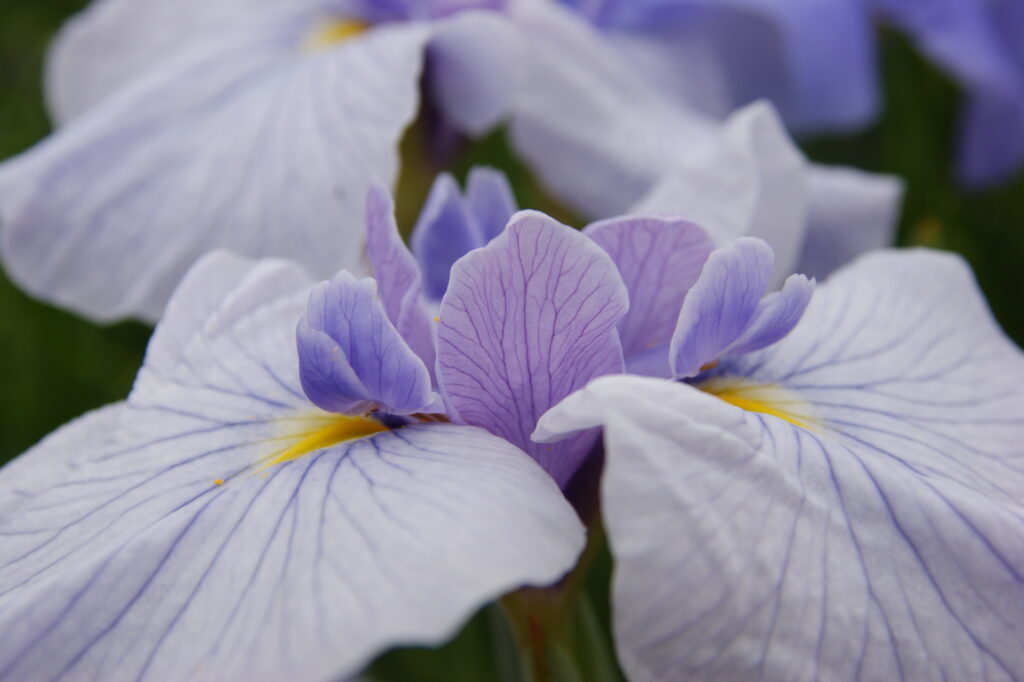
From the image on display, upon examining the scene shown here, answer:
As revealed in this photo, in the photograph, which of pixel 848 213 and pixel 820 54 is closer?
pixel 848 213

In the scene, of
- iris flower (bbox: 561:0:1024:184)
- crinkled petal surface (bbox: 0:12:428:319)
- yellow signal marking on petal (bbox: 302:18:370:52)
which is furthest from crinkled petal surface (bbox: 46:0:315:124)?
iris flower (bbox: 561:0:1024:184)

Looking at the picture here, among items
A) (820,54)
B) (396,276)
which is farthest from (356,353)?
(820,54)

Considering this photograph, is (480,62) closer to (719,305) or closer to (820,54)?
(820,54)

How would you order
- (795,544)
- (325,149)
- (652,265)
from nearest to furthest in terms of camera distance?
(795,544) → (652,265) → (325,149)

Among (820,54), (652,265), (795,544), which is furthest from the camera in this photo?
(820,54)

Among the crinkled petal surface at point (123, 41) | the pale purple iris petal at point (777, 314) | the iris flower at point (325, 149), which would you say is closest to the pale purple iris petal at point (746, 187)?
the iris flower at point (325, 149)

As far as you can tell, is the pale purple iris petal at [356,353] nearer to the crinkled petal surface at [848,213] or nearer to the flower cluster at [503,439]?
the flower cluster at [503,439]

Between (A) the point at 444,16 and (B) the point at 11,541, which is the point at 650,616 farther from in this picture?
(A) the point at 444,16

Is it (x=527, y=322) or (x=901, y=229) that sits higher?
(x=527, y=322)
